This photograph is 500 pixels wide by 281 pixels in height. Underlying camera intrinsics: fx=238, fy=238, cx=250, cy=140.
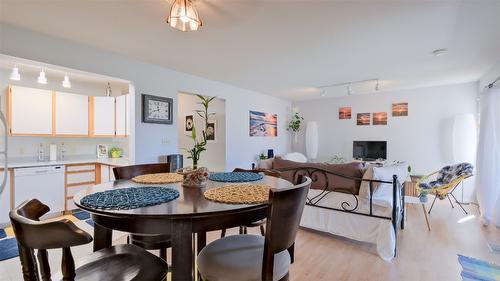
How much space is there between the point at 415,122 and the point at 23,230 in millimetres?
6095

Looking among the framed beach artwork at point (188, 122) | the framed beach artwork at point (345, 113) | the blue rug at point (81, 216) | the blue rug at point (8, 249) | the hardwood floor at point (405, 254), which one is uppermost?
the framed beach artwork at point (345, 113)

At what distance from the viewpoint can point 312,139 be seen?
20.1 feet

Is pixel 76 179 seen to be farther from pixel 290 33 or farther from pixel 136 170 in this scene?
pixel 290 33

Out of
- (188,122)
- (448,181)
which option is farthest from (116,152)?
(448,181)

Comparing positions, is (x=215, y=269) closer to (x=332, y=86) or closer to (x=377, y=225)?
(x=377, y=225)

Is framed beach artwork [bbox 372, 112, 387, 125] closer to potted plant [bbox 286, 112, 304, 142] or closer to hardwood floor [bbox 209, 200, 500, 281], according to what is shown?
potted plant [bbox 286, 112, 304, 142]

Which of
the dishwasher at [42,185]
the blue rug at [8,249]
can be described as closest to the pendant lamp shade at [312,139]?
the dishwasher at [42,185]

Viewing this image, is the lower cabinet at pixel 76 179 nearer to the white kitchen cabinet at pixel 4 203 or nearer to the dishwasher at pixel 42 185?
the dishwasher at pixel 42 185

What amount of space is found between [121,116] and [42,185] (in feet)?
4.67

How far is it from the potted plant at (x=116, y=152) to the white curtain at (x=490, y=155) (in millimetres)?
5880

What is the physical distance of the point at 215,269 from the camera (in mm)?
1089

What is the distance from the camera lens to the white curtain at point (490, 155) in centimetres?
326

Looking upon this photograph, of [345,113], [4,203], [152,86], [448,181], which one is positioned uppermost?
[152,86]

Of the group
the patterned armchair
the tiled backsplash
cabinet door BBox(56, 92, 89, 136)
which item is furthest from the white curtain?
cabinet door BBox(56, 92, 89, 136)
